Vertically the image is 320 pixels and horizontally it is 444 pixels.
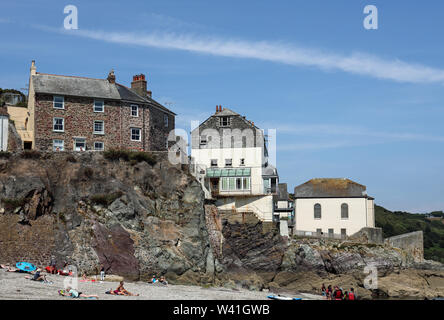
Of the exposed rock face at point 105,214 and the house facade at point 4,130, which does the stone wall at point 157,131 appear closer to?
the exposed rock face at point 105,214

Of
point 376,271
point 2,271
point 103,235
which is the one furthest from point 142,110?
point 376,271

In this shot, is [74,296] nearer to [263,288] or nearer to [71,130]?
[263,288]

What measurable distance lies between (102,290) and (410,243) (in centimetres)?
4191

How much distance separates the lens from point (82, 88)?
57.2 m

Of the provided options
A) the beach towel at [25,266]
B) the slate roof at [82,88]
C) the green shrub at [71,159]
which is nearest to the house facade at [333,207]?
the slate roof at [82,88]

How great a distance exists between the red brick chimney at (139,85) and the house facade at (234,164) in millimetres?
6900

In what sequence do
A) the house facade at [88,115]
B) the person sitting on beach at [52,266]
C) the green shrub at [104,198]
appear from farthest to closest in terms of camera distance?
1. the house facade at [88,115]
2. the green shrub at [104,198]
3. the person sitting on beach at [52,266]

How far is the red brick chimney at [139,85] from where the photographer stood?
61.0 meters

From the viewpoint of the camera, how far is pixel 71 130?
5575 centimetres

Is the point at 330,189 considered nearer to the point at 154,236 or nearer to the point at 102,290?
the point at 154,236

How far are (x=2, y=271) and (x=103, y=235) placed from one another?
960cm

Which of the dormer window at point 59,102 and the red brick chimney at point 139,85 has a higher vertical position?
the red brick chimney at point 139,85

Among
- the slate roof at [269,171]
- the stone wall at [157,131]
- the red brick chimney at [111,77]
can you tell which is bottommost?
the slate roof at [269,171]

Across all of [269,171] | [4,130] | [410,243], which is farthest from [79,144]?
[410,243]
